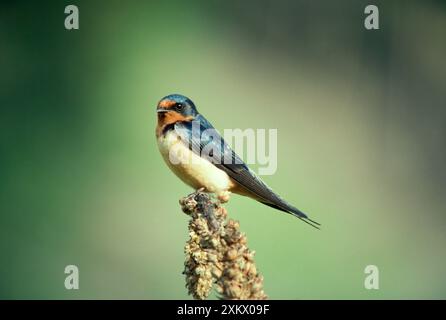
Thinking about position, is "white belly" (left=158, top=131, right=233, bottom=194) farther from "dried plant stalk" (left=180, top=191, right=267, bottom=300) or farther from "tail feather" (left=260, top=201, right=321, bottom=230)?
"dried plant stalk" (left=180, top=191, right=267, bottom=300)

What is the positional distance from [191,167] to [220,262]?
5.00 feet

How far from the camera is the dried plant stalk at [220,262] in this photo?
7.84 feet

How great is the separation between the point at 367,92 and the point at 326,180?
4.50ft

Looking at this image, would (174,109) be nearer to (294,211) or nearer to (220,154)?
(220,154)

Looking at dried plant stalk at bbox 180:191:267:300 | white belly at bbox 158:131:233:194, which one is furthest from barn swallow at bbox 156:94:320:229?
dried plant stalk at bbox 180:191:267:300

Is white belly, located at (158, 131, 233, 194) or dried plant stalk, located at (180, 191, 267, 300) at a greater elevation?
white belly, located at (158, 131, 233, 194)

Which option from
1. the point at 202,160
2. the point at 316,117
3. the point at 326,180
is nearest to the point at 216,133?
the point at 202,160

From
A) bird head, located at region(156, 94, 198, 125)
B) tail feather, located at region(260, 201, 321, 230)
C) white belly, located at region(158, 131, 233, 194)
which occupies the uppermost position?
bird head, located at region(156, 94, 198, 125)

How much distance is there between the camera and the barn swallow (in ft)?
13.1

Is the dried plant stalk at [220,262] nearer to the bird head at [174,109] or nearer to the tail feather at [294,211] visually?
the tail feather at [294,211]

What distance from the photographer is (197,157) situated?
13.3 feet

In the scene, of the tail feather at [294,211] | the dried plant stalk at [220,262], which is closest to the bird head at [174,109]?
the tail feather at [294,211]

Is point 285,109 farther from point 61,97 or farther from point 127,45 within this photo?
point 61,97

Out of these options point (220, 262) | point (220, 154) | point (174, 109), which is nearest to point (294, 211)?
point (220, 154)
